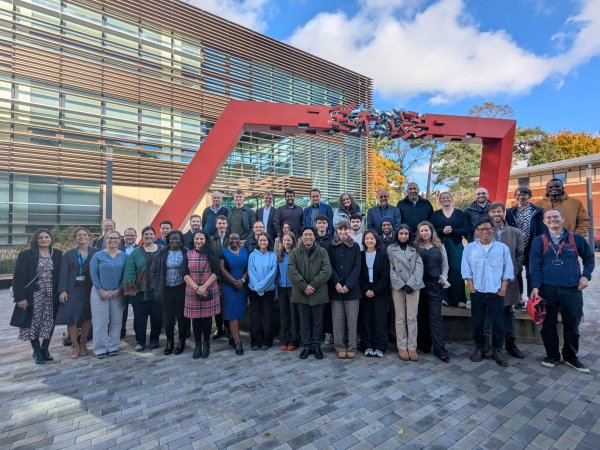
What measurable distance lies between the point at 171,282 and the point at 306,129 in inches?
161

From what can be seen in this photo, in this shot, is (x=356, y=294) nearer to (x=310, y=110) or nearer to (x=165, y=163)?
(x=310, y=110)

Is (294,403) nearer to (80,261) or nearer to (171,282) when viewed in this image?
(171,282)

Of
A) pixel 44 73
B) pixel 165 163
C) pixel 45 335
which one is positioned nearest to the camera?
pixel 45 335

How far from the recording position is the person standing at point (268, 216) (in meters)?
5.59

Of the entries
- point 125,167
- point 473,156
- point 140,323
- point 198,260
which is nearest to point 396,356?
point 198,260

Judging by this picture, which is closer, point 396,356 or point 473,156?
point 396,356

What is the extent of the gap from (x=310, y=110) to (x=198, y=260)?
13.1 feet

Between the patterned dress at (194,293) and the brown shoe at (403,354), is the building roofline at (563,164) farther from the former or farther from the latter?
the patterned dress at (194,293)

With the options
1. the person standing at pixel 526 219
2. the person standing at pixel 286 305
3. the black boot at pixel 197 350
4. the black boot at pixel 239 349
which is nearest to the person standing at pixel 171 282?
the black boot at pixel 197 350

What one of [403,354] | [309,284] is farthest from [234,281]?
[403,354]

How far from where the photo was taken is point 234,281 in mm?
4398

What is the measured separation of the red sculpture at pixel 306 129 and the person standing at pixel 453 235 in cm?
276

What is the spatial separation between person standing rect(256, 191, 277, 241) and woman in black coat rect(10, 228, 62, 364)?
306 centimetres

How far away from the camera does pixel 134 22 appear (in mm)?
13828
